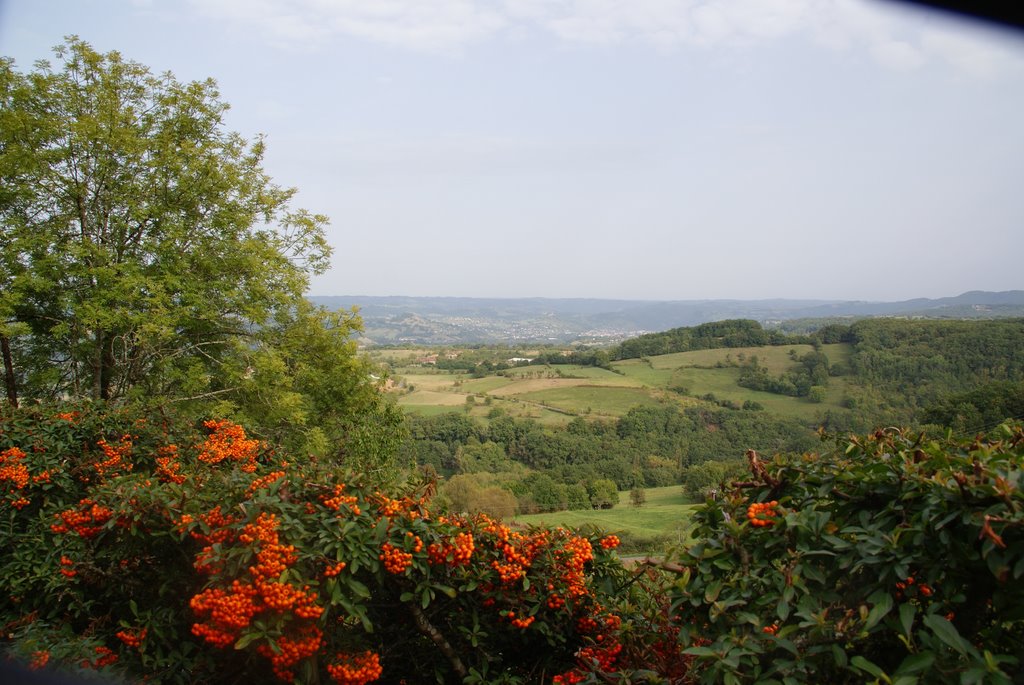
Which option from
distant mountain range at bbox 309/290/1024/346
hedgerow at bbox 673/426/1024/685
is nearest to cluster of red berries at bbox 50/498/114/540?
hedgerow at bbox 673/426/1024/685

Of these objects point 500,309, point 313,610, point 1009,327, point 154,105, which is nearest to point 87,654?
point 313,610

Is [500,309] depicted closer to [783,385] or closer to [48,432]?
[783,385]

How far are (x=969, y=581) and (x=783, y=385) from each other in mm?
50666

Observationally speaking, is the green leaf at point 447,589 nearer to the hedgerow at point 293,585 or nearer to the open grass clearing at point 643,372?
the hedgerow at point 293,585

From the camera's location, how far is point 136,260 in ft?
32.5

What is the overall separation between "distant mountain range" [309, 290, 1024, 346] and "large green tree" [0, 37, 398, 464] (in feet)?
220

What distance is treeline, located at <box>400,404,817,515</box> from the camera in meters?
34.2

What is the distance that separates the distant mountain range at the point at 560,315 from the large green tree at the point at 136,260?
220 feet

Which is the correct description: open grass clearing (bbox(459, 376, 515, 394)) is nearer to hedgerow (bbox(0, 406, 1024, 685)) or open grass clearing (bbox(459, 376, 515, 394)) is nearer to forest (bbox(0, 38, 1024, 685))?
forest (bbox(0, 38, 1024, 685))

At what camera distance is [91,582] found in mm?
3113

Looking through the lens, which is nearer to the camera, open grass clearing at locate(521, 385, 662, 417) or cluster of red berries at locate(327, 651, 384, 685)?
cluster of red berries at locate(327, 651, 384, 685)

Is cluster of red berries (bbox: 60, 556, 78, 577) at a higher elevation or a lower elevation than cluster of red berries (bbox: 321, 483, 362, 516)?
lower

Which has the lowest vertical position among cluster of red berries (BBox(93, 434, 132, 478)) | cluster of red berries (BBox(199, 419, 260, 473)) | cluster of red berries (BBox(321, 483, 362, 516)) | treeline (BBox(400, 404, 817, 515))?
treeline (BBox(400, 404, 817, 515))

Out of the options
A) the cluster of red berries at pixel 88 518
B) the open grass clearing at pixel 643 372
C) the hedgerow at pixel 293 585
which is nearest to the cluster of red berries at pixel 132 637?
the hedgerow at pixel 293 585
